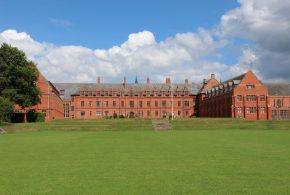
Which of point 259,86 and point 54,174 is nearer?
point 54,174

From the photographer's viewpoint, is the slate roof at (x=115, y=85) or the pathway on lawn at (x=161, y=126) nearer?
the pathway on lawn at (x=161, y=126)

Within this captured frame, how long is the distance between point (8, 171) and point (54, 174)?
230 cm

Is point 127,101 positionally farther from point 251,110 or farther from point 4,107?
point 4,107

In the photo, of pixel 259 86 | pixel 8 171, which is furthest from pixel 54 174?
pixel 259 86

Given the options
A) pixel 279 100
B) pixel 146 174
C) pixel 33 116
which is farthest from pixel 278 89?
pixel 146 174

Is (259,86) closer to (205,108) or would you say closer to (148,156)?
(205,108)

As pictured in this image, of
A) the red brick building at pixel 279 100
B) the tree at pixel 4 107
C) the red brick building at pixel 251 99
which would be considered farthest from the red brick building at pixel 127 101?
the tree at pixel 4 107

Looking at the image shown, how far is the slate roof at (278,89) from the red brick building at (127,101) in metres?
27.1

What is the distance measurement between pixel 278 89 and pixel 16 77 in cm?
6479

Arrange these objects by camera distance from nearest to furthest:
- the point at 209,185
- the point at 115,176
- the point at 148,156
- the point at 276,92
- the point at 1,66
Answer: the point at 209,185
the point at 115,176
the point at 148,156
the point at 1,66
the point at 276,92

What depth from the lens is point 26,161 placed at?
1891 cm

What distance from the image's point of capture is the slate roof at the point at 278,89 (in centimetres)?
9656

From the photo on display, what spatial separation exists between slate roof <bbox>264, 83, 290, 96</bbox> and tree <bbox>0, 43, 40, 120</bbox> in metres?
59.4

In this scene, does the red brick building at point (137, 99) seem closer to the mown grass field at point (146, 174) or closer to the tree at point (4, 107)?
the tree at point (4, 107)
